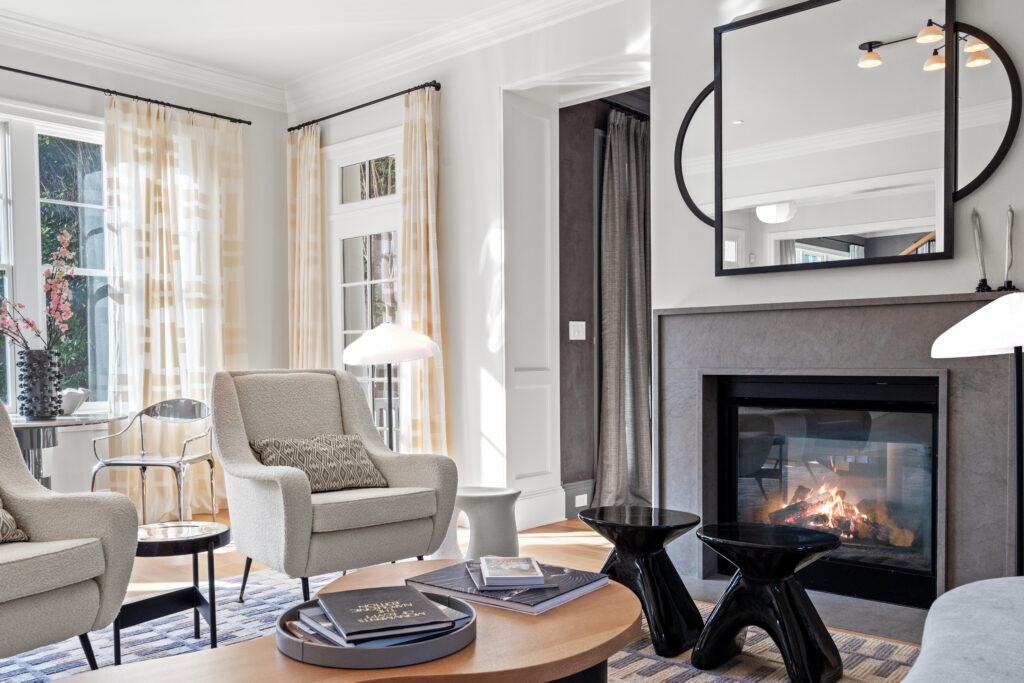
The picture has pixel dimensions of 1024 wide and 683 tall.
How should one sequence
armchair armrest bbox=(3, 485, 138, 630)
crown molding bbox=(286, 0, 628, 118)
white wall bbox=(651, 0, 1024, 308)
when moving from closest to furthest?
1. armchair armrest bbox=(3, 485, 138, 630)
2. white wall bbox=(651, 0, 1024, 308)
3. crown molding bbox=(286, 0, 628, 118)

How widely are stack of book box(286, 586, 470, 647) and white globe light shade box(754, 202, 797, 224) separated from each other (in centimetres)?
226

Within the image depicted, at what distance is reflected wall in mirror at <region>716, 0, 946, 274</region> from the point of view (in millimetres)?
3035

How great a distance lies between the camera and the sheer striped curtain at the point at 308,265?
563 centimetres

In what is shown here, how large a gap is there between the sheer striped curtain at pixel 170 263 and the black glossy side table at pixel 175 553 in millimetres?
2435

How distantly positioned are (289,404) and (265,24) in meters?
2.37

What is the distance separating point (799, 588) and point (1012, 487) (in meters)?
0.85

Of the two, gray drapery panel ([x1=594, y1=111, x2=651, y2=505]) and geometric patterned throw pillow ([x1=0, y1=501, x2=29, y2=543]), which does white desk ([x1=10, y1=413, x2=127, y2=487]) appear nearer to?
geometric patterned throw pillow ([x1=0, y1=501, x2=29, y2=543])

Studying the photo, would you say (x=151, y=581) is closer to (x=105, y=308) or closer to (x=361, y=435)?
(x=361, y=435)

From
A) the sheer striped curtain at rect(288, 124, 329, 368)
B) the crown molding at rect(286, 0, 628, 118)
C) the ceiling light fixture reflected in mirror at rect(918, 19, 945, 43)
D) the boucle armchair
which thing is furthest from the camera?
the sheer striped curtain at rect(288, 124, 329, 368)

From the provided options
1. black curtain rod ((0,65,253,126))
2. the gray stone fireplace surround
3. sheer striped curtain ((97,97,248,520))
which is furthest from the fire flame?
black curtain rod ((0,65,253,126))

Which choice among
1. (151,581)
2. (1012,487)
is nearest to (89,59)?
(151,581)

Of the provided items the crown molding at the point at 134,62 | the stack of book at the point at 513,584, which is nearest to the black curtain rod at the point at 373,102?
the crown molding at the point at 134,62

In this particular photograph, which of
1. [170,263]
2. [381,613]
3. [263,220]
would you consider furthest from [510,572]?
[263,220]

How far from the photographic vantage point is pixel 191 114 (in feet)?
17.8
